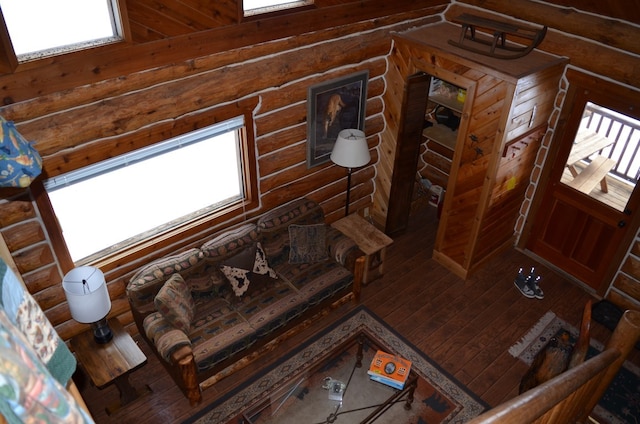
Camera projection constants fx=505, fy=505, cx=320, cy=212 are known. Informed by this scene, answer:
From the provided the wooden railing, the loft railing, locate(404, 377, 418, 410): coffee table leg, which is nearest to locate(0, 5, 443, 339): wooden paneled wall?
the loft railing

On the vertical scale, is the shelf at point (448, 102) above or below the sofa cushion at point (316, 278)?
above

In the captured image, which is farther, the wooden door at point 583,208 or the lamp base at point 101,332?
the wooden door at point 583,208

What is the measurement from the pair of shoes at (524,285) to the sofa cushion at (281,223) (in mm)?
2555

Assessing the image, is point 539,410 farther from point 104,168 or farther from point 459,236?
point 459,236

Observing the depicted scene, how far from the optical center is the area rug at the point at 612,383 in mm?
4672

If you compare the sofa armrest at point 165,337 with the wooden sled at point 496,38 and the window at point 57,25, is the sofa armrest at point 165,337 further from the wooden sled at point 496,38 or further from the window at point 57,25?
the wooden sled at point 496,38

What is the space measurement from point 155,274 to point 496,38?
3.95m

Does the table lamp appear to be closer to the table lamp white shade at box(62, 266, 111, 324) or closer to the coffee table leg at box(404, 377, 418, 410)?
the table lamp white shade at box(62, 266, 111, 324)

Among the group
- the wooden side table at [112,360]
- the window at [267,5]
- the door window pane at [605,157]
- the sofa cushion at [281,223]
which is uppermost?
the window at [267,5]

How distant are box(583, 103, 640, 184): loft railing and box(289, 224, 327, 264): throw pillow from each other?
3.16 meters

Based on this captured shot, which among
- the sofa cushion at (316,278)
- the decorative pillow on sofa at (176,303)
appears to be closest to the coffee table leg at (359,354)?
the sofa cushion at (316,278)

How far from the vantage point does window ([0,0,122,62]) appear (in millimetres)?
3434

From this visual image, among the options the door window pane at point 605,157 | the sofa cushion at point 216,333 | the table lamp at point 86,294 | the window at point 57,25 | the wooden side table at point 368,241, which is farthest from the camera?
the wooden side table at point 368,241

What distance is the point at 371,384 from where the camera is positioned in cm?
446
